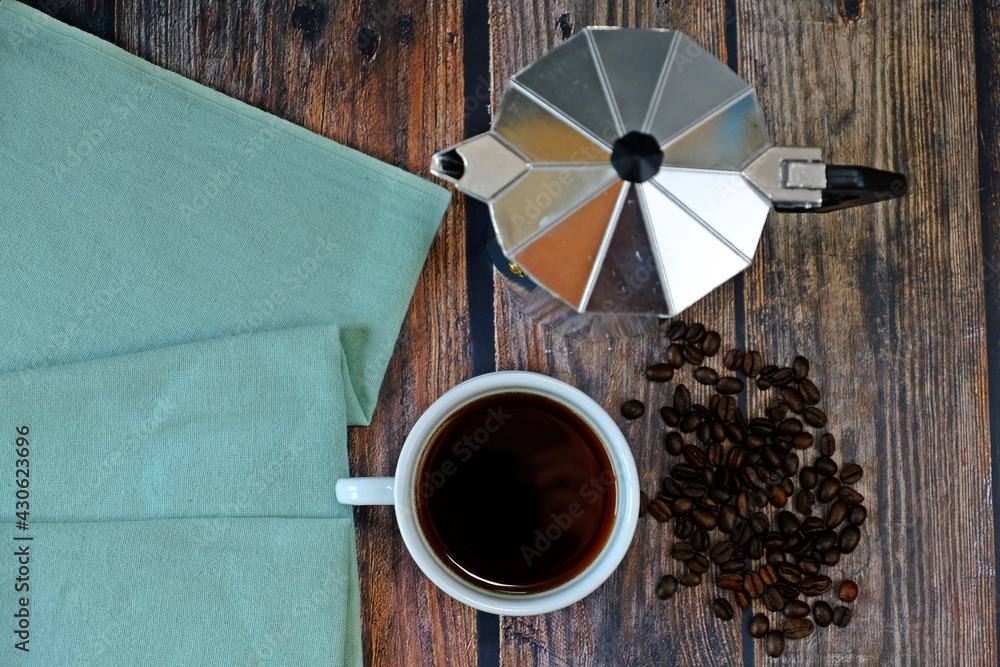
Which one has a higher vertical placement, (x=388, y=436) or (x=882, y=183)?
(x=882, y=183)

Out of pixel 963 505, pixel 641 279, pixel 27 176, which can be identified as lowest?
pixel 963 505

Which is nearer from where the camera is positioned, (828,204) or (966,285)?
(828,204)

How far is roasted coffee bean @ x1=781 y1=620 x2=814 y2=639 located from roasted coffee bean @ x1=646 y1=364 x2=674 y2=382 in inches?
8.8

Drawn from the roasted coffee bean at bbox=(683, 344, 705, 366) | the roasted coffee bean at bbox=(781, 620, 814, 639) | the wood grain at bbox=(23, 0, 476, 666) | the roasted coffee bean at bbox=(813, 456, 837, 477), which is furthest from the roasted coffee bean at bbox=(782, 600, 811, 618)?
the wood grain at bbox=(23, 0, 476, 666)

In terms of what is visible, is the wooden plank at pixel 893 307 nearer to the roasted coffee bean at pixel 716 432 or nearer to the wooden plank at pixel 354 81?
the roasted coffee bean at pixel 716 432

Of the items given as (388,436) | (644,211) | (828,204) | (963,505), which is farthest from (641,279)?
(963,505)

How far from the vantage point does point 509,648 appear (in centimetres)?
69

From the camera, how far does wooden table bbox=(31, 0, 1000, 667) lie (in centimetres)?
69

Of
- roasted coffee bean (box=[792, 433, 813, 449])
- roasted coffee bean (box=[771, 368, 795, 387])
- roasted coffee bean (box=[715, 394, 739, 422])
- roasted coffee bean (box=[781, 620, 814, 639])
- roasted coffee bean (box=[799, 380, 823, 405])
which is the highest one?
roasted coffee bean (box=[771, 368, 795, 387])

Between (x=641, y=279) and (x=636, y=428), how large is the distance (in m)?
0.20

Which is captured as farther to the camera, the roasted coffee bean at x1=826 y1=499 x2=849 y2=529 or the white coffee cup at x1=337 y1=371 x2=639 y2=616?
the roasted coffee bean at x1=826 y1=499 x2=849 y2=529

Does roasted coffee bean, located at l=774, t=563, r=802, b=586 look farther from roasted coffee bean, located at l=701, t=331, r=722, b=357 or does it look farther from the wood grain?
the wood grain

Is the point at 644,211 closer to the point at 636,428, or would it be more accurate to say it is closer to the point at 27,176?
the point at 636,428

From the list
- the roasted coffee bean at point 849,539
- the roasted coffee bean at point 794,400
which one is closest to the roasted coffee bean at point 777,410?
the roasted coffee bean at point 794,400
